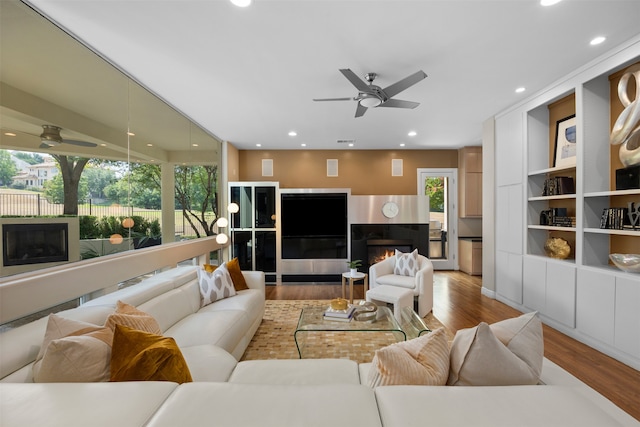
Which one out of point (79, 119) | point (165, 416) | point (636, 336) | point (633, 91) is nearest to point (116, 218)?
point (79, 119)

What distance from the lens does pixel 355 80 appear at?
2.49m

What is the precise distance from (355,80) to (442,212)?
482cm

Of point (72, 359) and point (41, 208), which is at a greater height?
point (41, 208)

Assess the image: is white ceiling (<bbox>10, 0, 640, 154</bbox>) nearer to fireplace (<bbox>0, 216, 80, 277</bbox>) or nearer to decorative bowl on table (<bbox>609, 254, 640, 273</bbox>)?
fireplace (<bbox>0, 216, 80, 277</bbox>)

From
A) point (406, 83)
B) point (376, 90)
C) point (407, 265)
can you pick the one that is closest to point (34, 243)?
point (376, 90)

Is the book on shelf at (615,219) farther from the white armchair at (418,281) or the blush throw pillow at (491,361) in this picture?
the blush throw pillow at (491,361)

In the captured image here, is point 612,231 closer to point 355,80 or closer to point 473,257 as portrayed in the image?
point 355,80

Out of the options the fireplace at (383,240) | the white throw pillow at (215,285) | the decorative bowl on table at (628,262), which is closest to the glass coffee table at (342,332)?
the white throw pillow at (215,285)

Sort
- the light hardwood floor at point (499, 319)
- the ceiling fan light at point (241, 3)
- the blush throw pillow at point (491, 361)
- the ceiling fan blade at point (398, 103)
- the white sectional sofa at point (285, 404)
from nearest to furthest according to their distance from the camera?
the white sectional sofa at point (285, 404)
the blush throw pillow at point (491, 361)
the ceiling fan light at point (241, 3)
the light hardwood floor at point (499, 319)
the ceiling fan blade at point (398, 103)

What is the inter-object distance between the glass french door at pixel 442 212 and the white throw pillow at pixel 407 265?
2.68m

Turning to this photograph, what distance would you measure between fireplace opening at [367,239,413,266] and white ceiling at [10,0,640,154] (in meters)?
2.67

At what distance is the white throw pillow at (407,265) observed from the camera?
3830 millimetres

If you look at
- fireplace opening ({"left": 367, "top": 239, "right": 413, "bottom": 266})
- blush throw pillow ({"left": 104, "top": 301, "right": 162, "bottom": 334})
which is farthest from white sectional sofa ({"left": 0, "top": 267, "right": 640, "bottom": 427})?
fireplace opening ({"left": 367, "top": 239, "right": 413, "bottom": 266})

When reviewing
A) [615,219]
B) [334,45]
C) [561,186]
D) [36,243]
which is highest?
[334,45]
